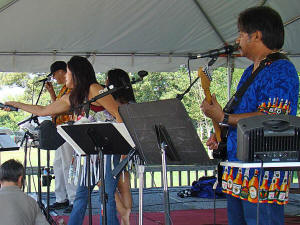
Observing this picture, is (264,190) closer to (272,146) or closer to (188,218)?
(272,146)

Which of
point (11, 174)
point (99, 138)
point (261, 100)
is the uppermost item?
point (261, 100)

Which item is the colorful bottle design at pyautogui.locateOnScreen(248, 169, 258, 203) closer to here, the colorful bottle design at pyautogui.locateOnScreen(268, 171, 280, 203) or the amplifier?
the colorful bottle design at pyautogui.locateOnScreen(268, 171, 280, 203)

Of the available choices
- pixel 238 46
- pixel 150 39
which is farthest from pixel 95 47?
pixel 238 46

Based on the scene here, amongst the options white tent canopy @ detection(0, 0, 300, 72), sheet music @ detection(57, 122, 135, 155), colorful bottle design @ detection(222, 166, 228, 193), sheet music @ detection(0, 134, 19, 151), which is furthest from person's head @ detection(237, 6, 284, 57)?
white tent canopy @ detection(0, 0, 300, 72)

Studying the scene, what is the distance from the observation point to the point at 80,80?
10.9 ft

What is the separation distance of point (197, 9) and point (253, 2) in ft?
2.59

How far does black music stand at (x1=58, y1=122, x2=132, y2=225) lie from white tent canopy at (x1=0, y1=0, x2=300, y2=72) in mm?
3253

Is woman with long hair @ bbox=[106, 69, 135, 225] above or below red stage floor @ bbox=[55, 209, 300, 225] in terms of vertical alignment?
above

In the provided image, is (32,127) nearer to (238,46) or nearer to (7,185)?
(7,185)

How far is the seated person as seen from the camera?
8.35ft

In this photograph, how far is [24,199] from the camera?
2.65 meters

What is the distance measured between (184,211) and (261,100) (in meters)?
3.94

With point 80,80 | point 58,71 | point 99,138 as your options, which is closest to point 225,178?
point 99,138

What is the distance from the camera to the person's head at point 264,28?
209cm
